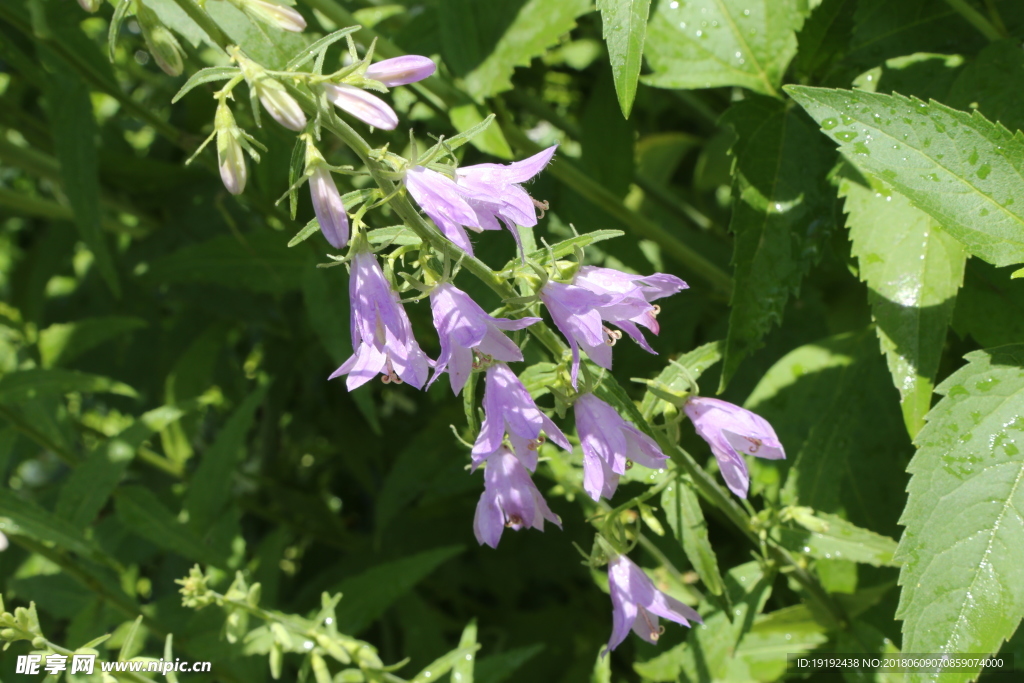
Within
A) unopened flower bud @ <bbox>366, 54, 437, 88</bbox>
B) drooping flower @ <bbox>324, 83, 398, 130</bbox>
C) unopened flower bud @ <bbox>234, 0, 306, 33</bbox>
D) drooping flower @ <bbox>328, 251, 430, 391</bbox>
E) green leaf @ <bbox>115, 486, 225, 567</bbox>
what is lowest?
green leaf @ <bbox>115, 486, 225, 567</bbox>

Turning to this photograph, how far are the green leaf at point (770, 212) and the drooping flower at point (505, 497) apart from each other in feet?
1.79

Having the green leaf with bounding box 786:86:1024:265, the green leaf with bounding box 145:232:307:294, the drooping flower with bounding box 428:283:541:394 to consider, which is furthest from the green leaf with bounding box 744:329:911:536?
the green leaf with bounding box 145:232:307:294

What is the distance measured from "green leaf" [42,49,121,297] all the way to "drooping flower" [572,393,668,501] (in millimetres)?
1917

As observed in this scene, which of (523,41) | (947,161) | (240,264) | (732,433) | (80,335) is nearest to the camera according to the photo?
(947,161)

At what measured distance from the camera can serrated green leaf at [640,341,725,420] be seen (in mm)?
1815

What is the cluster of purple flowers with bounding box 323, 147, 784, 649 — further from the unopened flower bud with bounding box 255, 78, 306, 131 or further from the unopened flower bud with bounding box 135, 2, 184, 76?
the unopened flower bud with bounding box 135, 2, 184, 76

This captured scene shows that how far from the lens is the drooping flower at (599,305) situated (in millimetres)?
1430

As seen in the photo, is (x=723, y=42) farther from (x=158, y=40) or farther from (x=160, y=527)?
(x=160, y=527)

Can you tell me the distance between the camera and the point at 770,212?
6.79ft

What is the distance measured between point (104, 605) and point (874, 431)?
7.58 ft

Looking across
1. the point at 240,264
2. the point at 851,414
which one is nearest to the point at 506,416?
the point at 851,414

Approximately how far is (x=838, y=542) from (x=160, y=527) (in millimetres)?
1986

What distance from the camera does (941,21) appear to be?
215cm

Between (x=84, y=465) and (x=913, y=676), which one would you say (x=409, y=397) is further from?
(x=913, y=676)
